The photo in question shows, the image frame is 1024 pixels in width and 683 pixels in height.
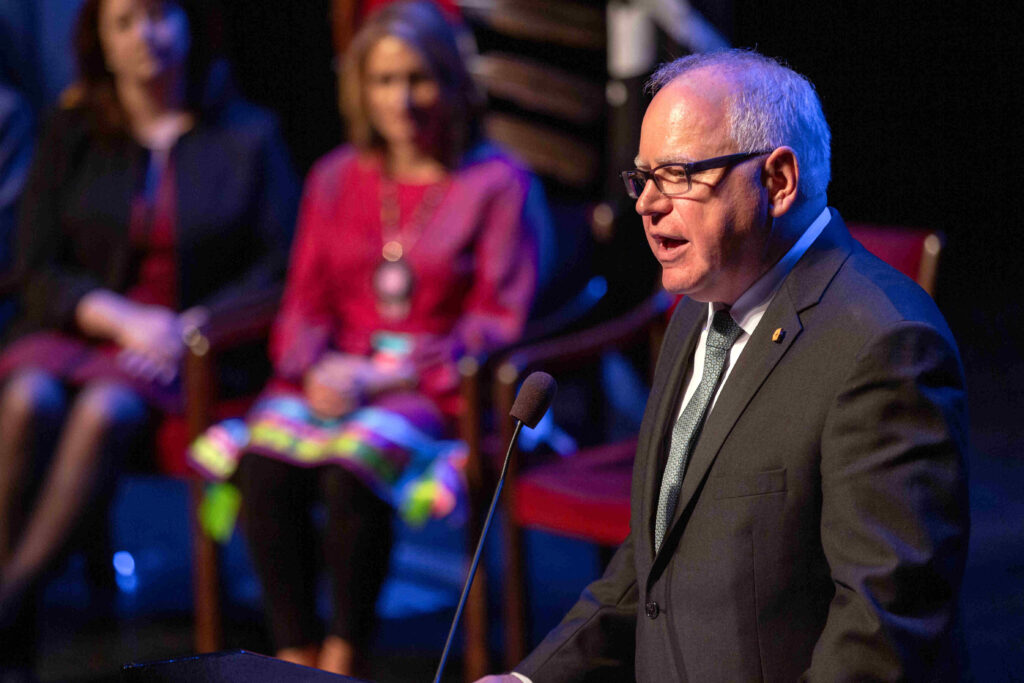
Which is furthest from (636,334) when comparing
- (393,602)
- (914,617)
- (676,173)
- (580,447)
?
(914,617)

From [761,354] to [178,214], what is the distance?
251cm

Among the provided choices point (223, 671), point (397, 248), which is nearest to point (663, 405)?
point (223, 671)

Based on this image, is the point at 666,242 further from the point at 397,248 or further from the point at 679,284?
the point at 397,248

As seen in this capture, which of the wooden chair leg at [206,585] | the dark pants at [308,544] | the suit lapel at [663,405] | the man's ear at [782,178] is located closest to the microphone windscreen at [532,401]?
the suit lapel at [663,405]

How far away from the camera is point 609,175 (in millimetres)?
3773

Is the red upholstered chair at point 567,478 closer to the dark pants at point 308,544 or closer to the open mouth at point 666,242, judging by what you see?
the dark pants at point 308,544

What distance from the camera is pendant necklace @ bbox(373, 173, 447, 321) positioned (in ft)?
10.6

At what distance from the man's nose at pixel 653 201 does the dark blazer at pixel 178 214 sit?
2.15 m

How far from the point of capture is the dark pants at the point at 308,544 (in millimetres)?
2889

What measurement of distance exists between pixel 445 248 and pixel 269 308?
56 centimetres

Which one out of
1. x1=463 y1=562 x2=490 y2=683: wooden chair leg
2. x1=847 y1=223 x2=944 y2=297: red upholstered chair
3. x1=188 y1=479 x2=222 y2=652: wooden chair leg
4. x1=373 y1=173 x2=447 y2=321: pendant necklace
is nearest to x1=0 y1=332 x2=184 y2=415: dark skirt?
x1=188 y1=479 x2=222 y2=652: wooden chair leg

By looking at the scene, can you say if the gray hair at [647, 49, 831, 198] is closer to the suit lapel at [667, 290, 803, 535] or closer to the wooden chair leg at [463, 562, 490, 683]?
the suit lapel at [667, 290, 803, 535]

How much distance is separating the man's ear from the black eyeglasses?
16 mm

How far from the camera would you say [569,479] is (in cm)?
277
